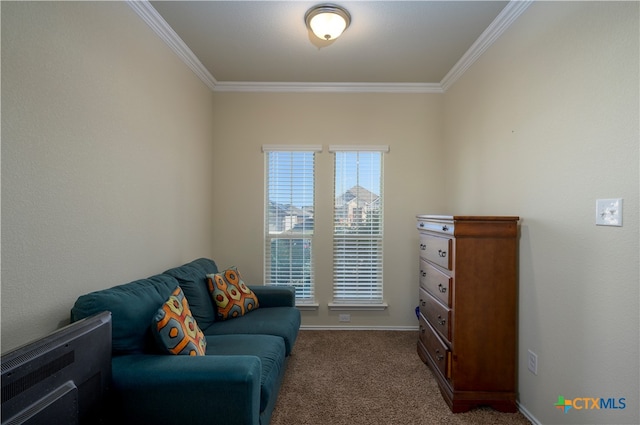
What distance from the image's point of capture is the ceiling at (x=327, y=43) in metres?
2.11

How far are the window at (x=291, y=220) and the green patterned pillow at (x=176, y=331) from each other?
172 centimetres

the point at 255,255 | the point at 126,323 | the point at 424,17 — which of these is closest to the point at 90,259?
the point at 126,323

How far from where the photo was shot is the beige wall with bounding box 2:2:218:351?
126 centimetres

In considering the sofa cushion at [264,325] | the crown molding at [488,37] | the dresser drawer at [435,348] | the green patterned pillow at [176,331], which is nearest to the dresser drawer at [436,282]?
the dresser drawer at [435,348]

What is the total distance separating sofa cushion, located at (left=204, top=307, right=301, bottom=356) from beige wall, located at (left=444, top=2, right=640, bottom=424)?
1.69m

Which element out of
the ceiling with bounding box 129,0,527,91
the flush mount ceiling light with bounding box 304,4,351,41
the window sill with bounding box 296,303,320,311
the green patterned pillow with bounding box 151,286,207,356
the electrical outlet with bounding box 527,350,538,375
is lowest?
the window sill with bounding box 296,303,320,311

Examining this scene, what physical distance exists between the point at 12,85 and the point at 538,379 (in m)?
3.25

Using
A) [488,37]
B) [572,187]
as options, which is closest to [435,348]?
[572,187]

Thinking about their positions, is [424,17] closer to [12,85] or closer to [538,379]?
[12,85]

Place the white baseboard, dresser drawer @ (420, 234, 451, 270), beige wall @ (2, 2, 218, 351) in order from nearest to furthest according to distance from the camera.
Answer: beige wall @ (2, 2, 218, 351)
the white baseboard
dresser drawer @ (420, 234, 451, 270)

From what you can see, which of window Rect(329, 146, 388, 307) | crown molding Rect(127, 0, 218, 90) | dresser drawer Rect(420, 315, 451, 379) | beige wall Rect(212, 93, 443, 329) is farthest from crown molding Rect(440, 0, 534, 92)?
crown molding Rect(127, 0, 218, 90)

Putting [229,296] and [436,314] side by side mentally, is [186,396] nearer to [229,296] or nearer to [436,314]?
[229,296]

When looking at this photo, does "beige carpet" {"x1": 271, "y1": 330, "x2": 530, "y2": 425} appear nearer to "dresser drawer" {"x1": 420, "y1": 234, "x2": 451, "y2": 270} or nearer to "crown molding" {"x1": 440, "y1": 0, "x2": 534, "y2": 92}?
"dresser drawer" {"x1": 420, "y1": 234, "x2": 451, "y2": 270}

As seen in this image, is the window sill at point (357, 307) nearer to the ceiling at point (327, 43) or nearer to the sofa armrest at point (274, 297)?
the sofa armrest at point (274, 297)
